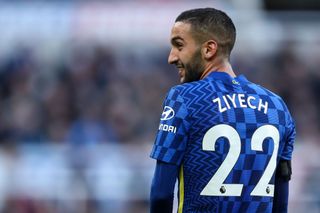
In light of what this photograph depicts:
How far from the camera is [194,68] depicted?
4527mm

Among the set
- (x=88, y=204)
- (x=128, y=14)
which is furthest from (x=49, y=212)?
(x=128, y=14)

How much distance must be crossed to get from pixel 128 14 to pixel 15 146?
230 centimetres

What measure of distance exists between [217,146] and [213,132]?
0.06m

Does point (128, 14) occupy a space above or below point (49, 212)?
above

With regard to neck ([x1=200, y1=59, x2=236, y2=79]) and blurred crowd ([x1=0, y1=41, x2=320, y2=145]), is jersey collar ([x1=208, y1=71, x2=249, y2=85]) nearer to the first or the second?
neck ([x1=200, y1=59, x2=236, y2=79])

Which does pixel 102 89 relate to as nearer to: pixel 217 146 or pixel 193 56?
pixel 193 56

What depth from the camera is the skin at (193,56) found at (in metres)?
4.49

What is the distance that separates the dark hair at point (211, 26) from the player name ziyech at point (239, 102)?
8.4 inches

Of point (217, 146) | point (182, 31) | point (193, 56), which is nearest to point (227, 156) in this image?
point (217, 146)

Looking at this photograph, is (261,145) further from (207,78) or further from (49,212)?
(49,212)

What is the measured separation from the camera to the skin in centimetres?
449

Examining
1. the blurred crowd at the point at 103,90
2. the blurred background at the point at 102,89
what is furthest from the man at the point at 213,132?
the blurred crowd at the point at 103,90

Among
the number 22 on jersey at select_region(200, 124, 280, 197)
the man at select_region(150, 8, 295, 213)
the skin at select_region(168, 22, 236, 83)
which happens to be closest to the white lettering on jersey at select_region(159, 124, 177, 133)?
the man at select_region(150, 8, 295, 213)

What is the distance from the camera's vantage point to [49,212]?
9.80 meters
